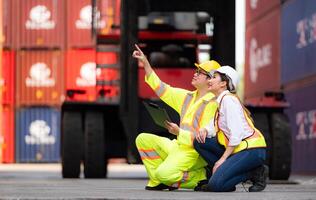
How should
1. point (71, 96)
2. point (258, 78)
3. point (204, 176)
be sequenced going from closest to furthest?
point (204, 176)
point (71, 96)
point (258, 78)

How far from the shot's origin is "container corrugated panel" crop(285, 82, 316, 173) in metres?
20.3

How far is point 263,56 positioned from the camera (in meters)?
26.0

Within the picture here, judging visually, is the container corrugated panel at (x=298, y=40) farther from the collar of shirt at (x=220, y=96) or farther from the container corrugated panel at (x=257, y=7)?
the collar of shirt at (x=220, y=96)

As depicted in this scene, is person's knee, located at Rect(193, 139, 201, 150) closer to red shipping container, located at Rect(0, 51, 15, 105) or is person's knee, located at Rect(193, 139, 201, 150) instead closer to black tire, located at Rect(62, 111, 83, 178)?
black tire, located at Rect(62, 111, 83, 178)

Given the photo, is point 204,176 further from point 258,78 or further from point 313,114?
point 258,78

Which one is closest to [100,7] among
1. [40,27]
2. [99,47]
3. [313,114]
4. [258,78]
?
[99,47]

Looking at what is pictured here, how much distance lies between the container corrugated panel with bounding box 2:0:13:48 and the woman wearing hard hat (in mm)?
27000

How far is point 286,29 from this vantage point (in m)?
23.1

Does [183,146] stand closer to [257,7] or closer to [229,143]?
[229,143]

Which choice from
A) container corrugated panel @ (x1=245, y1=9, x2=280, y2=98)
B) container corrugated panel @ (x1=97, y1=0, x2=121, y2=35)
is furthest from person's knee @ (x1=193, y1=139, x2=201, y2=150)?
container corrugated panel @ (x1=245, y1=9, x2=280, y2=98)

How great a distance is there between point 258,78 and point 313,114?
6.40 metres

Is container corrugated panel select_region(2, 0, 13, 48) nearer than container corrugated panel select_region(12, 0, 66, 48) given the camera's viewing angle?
Yes

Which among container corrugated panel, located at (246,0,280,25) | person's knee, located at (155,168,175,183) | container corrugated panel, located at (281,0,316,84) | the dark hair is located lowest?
person's knee, located at (155,168,175,183)

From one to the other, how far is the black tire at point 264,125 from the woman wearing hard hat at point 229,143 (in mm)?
5761
